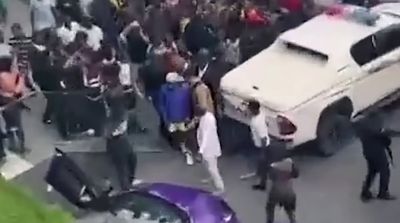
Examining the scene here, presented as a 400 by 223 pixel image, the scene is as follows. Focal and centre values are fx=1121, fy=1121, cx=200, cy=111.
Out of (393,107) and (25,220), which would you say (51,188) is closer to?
(393,107)

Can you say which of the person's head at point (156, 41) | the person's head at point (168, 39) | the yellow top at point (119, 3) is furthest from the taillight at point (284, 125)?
the yellow top at point (119, 3)

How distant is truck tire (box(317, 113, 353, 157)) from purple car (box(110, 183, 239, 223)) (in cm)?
254

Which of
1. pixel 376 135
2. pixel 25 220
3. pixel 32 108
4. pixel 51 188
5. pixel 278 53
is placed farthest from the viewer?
pixel 32 108

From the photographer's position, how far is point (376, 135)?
47.0 feet

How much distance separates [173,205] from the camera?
13195 millimetres

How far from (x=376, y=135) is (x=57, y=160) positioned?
161 inches

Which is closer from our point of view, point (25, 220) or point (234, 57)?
point (25, 220)

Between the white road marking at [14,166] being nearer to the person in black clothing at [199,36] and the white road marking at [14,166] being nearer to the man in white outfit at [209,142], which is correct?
the man in white outfit at [209,142]

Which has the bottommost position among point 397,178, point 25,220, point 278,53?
point 397,178

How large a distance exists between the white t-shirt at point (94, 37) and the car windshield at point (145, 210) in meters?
4.27

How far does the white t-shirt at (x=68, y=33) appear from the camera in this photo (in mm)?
17188

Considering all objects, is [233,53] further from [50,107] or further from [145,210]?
[145,210]

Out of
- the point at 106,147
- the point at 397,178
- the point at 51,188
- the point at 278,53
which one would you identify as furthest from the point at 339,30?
the point at 51,188

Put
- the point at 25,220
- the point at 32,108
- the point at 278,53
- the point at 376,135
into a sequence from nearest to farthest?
the point at 25,220, the point at 376,135, the point at 278,53, the point at 32,108
